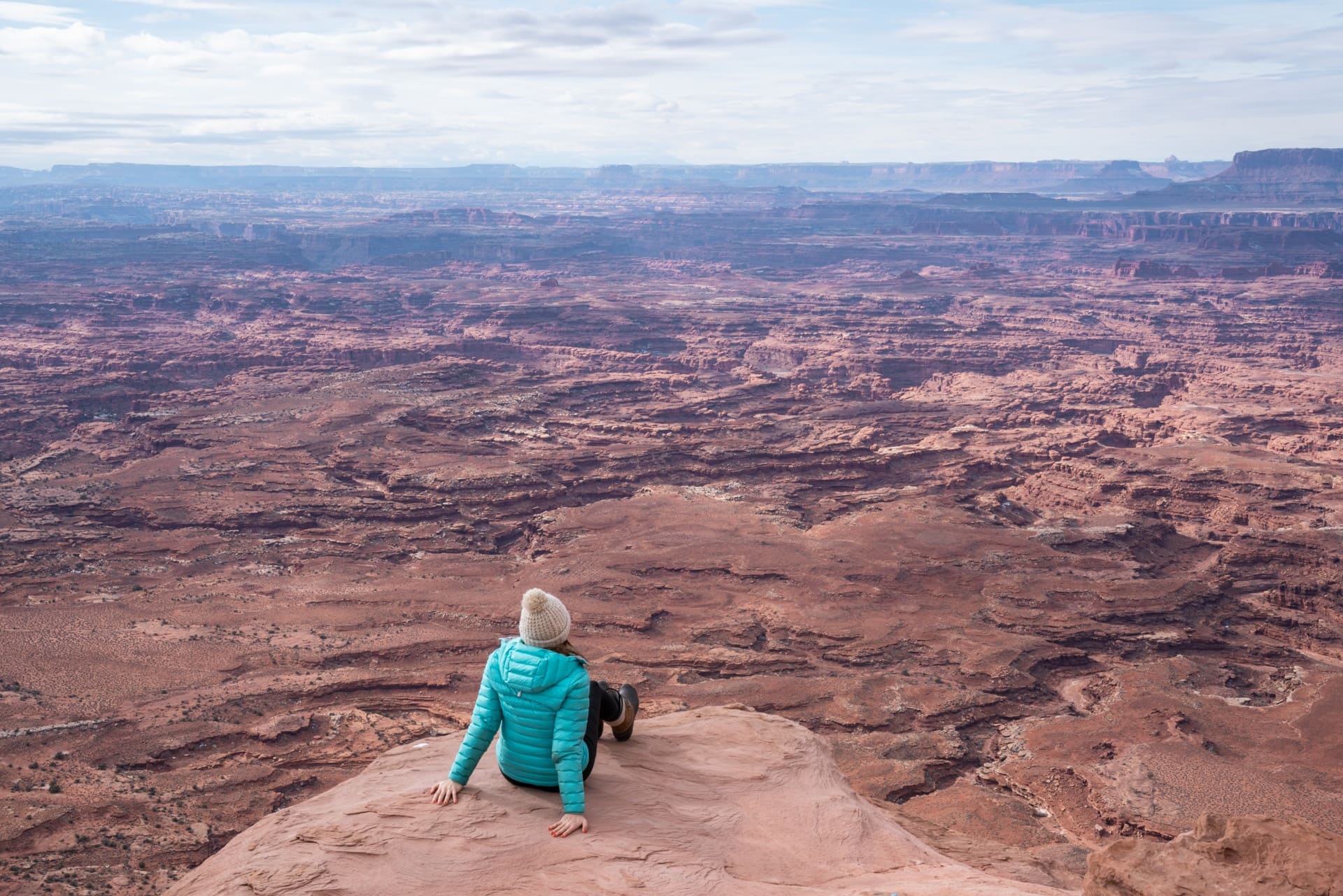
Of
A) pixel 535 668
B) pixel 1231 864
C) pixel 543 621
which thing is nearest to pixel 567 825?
pixel 535 668

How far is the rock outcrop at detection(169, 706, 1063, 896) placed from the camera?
568 centimetres

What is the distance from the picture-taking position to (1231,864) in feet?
17.3

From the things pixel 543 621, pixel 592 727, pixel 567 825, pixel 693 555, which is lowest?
pixel 693 555

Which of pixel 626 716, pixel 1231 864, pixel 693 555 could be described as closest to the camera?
pixel 1231 864

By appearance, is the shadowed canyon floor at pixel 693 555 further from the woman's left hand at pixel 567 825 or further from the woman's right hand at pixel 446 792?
the woman's right hand at pixel 446 792

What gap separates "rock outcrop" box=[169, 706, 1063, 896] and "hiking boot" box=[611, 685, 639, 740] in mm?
127

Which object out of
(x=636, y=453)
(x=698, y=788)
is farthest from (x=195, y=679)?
(x=636, y=453)

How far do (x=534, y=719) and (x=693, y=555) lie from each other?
89.5 ft

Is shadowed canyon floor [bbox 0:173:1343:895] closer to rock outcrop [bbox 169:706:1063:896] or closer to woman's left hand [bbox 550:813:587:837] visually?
rock outcrop [bbox 169:706:1063:896]

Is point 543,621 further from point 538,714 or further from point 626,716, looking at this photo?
point 626,716

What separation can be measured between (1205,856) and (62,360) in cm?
7649

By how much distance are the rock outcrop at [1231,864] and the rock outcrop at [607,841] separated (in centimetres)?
84

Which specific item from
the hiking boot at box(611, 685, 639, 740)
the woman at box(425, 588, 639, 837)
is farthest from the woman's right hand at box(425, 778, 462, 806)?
the hiking boot at box(611, 685, 639, 740)

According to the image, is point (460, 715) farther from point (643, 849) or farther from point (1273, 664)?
point (1273, 664)
